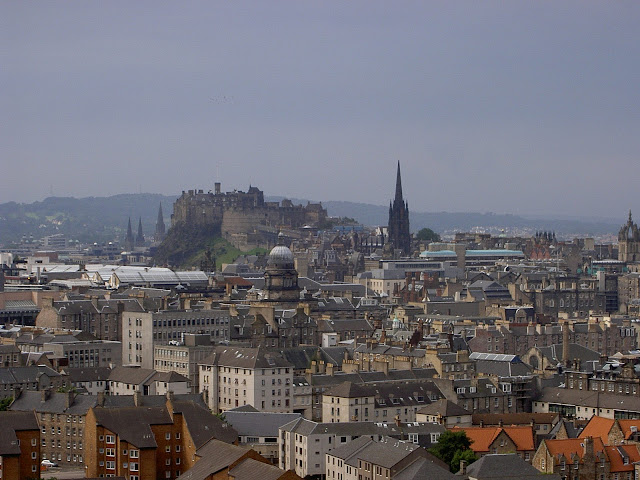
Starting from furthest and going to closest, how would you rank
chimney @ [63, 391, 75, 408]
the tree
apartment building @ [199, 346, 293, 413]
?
apartment building @ [199, 346, 293, 413] < chimney @ [63, 391, 75, 408] < the tree

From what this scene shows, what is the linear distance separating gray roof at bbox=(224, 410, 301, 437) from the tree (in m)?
12.2

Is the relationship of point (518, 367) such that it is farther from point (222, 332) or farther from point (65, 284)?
point (65, 284)

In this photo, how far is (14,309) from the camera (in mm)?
161500

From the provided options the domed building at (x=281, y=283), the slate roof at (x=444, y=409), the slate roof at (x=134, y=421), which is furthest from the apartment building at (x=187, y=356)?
the domed building at (x=281, y=283)

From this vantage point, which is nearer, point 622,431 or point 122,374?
point 622,431

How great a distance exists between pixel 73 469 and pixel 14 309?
213ft

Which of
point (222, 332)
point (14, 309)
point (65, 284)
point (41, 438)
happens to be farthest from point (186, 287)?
point (41, 438)

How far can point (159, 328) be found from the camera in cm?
13275

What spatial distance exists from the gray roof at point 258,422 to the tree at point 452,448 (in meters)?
12.2

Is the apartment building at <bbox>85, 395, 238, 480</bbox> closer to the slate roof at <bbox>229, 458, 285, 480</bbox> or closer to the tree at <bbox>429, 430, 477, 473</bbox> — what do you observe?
the slate roof at <bbox>229, 458, 285, 480</bbox>

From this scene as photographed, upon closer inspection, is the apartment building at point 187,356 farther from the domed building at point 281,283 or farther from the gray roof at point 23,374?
the domed building at point 281,283

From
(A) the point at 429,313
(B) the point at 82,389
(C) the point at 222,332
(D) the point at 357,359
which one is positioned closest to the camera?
(B) the point at 82,389

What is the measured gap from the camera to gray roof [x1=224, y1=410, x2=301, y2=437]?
328 feet

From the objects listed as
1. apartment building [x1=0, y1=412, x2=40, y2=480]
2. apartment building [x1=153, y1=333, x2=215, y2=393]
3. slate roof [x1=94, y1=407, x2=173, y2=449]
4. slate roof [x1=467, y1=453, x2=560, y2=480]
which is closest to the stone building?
apartment building [x1=153, y1=333, x2=215, y2=393]
